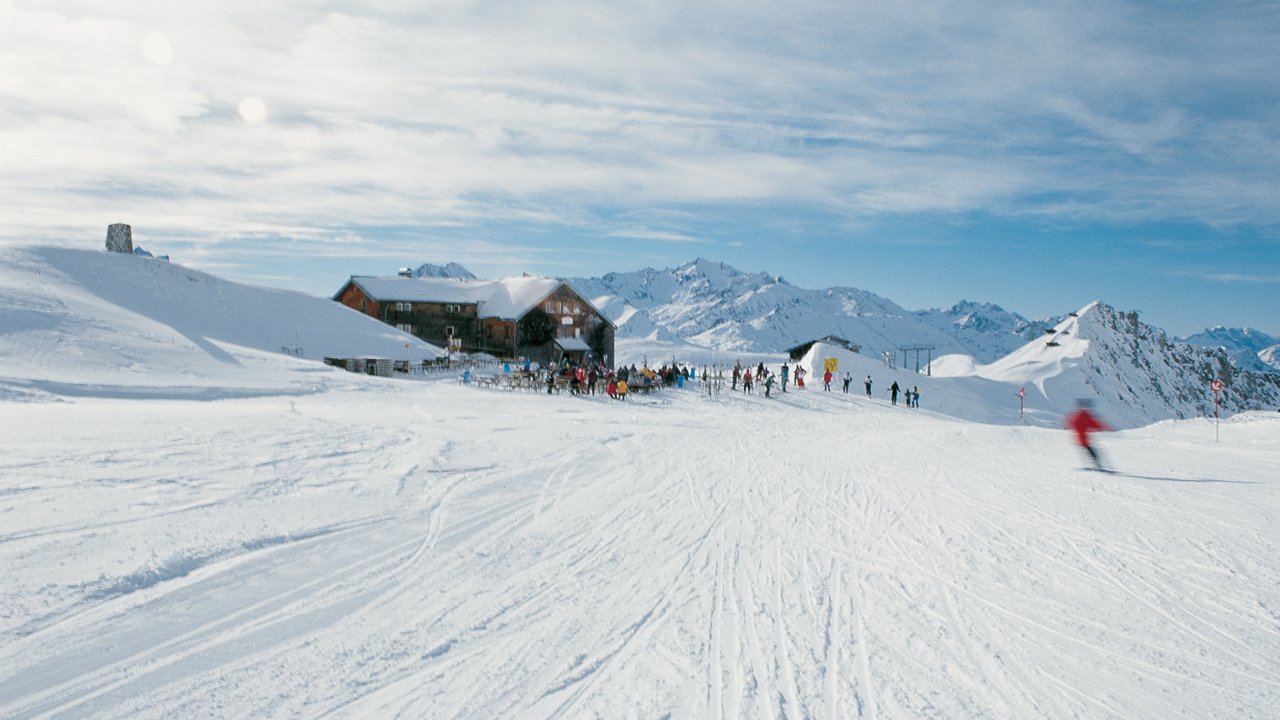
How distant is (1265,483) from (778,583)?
11065mm

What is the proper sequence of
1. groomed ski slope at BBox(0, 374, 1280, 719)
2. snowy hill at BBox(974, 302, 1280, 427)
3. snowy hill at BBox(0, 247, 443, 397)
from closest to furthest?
groomed ski slope at BBox(0, 374, 1280, 719) < snowy hill at BBox(0, 247, 443, 397) < snowy hill at BBox(974, 302, 1280, 427)

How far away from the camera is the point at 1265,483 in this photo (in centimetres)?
1195

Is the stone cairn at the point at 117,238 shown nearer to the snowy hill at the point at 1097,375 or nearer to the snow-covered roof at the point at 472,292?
the snow-covered roof at the point at 472,292

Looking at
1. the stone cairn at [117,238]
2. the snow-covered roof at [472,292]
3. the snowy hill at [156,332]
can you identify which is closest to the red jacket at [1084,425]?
the snowy hill at [156,332]

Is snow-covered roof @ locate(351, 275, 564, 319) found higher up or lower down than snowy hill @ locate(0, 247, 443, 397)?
higher up

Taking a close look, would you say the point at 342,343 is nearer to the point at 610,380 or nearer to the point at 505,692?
the point at 610,380

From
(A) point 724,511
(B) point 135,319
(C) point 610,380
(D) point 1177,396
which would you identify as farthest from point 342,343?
(D) point 1177,396

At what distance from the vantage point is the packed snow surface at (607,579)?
4.29 meters

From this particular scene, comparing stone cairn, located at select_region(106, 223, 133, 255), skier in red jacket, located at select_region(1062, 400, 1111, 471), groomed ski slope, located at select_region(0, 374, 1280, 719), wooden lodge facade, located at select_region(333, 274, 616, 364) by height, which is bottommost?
groomed ski slope, located at select_region(0, 374, 1280, 719)

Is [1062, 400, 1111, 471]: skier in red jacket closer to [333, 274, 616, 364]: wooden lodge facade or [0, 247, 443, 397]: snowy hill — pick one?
[0, 247, 443, 397]: snowy hill

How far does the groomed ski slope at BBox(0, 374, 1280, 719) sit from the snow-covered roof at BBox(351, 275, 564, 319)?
158ft

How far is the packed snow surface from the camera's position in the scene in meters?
4.29

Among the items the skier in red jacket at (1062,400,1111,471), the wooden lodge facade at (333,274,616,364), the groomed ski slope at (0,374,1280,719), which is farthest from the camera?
the wooden lodge facade at (333,274,616,364)

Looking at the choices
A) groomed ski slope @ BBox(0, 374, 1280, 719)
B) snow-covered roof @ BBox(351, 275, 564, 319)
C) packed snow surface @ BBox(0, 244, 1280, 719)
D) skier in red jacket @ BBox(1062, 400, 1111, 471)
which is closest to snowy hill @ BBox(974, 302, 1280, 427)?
snow-covered roof @ BBox(351, 275, 564, 319)
